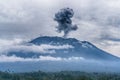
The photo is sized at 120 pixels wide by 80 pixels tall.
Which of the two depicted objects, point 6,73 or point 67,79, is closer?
point 67,79

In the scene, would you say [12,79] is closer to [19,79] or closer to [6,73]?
[19,79]

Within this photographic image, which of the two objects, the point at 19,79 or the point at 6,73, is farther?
the point at 6,73

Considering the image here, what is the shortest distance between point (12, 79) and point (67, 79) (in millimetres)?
23117

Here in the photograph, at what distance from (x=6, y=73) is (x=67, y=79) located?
35.4 meters

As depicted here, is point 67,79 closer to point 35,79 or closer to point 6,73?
point 35,79

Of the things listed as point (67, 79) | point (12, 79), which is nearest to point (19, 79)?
point (12, 79)

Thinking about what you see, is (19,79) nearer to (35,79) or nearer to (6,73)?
(35,79)

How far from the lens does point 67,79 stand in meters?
157

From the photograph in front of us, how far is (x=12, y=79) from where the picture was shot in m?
156

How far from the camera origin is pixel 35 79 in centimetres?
15200

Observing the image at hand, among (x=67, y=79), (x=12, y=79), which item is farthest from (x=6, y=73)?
(x=67, y=79)

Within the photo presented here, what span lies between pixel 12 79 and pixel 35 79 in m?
10.9

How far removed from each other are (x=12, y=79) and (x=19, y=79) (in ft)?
10.1

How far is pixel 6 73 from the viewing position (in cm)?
17762
